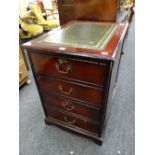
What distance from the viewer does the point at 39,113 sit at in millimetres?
1393

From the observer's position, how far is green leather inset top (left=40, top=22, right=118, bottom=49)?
29.5 inches

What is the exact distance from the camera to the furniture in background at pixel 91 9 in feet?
3.70

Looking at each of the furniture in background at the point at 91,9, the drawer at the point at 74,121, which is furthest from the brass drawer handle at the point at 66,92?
the furniture in background at the point at 91,9

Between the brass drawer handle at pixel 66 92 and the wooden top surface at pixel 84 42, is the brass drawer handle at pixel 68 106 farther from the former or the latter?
the wooden top surface at pixel 84 42

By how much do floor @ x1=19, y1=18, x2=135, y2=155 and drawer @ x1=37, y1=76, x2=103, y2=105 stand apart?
0.47 m

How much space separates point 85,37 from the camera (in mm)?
843

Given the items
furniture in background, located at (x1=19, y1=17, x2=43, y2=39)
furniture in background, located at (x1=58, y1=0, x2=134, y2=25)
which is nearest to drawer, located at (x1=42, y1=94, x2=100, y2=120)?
furniture in background, located at (x1=58, y1=0, x2=134, y2=25)

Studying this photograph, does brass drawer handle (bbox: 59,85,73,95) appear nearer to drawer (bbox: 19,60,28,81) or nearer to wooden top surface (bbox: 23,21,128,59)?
wooden top surface (bbox: 23,21,128,59)

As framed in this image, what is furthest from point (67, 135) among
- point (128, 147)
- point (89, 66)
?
point (89, 66)

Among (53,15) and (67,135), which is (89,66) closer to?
(67,135)

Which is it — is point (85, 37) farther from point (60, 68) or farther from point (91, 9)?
point (91, 9)

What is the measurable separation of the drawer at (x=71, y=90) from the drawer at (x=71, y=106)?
0.21ft

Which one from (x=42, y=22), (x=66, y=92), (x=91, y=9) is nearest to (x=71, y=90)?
(x=66, y=92)

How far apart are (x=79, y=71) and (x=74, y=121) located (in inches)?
20.5
